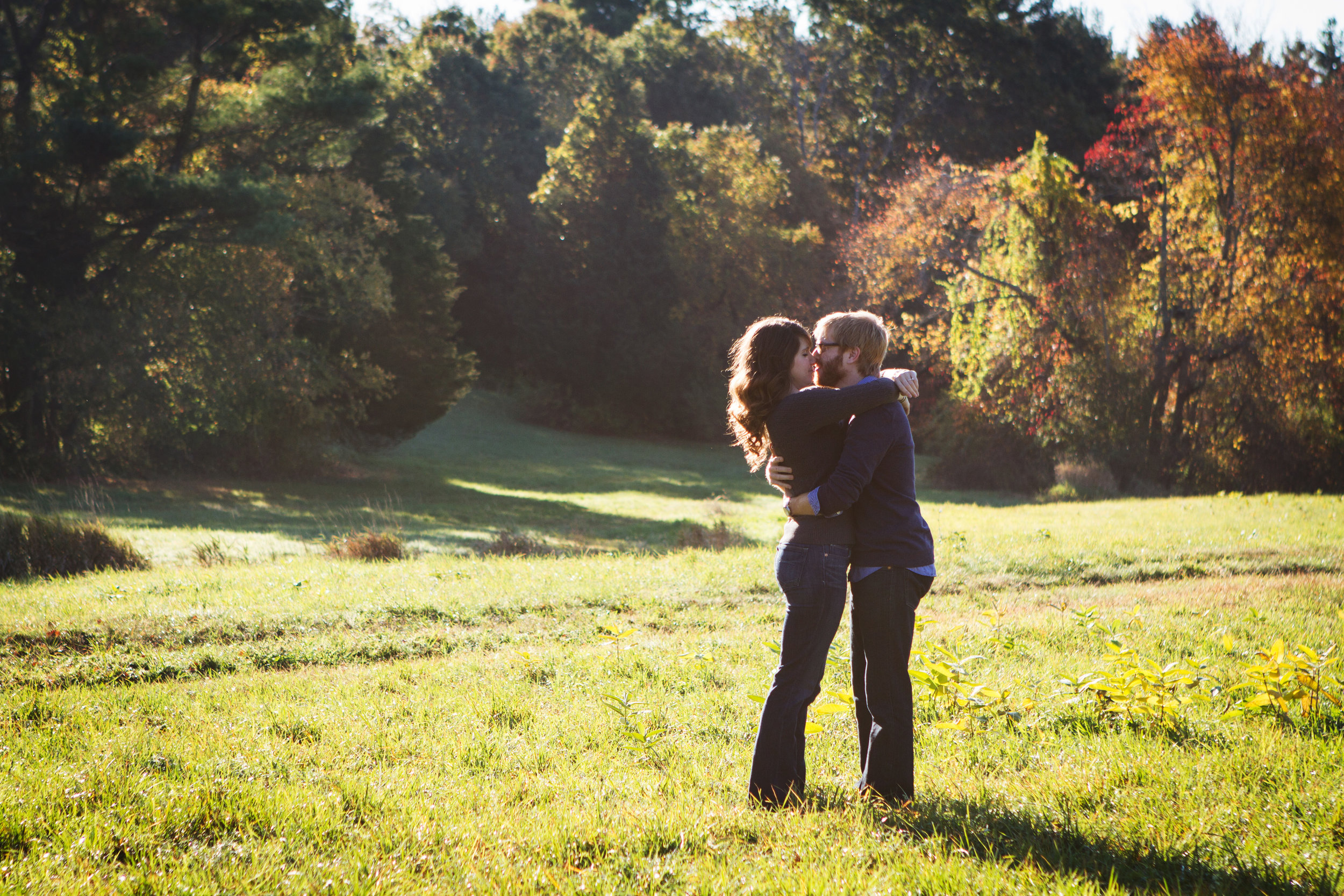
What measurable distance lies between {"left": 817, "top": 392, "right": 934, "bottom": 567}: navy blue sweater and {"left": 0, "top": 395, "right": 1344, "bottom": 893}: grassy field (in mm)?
858

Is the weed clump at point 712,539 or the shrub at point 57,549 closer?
the shrub at point 57,549

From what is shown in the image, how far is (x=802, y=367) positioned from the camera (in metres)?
3.60

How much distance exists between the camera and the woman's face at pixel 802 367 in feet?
11.7

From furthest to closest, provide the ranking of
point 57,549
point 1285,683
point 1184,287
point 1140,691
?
1. point 1184,287
2. point 57,549
3. point 1140,691
4. point 1285,683

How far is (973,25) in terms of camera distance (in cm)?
3469

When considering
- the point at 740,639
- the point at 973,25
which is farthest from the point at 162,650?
the point at 973,25

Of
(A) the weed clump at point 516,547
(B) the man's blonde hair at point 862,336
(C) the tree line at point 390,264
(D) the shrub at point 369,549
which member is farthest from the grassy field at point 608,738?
(C) the tree line at point 390,264

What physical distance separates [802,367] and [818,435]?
0.92 ft

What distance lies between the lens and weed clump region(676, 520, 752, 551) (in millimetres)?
12602

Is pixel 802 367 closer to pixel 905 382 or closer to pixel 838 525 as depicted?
pixel 905 382

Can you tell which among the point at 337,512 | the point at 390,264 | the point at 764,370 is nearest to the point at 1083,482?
the point at 337,512

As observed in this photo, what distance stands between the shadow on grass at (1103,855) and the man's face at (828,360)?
5.58ft

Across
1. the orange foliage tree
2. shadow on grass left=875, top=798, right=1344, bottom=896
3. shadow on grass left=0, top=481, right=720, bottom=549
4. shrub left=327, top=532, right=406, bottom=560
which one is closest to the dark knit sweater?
shadow on grass left=875, top=798, right=1344, bottom=896

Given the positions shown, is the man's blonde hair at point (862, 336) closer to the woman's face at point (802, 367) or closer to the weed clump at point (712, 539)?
the woman's face at point (802, 367)
